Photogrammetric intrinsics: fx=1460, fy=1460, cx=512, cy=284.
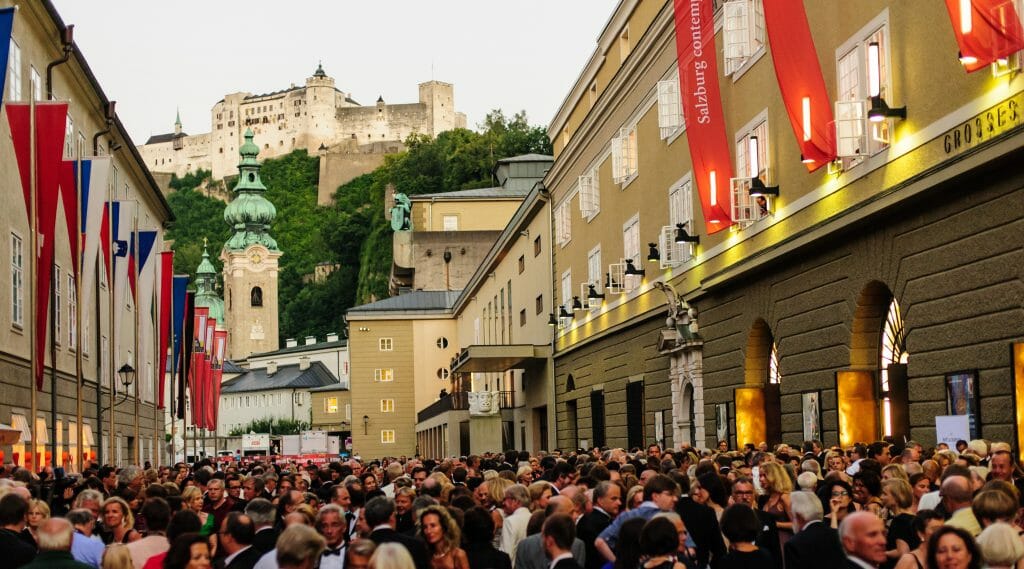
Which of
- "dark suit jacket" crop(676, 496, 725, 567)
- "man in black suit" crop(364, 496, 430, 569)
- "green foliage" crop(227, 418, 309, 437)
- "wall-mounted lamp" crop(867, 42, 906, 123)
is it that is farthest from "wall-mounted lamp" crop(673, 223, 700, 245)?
"green foliage" crop(227, 418, 309, 437)

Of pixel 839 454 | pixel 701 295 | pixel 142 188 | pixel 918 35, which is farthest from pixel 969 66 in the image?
pixel 142 188

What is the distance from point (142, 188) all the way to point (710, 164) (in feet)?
108

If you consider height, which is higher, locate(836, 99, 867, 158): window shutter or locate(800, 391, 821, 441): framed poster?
locate(836, 99, 867, 158): window shutter

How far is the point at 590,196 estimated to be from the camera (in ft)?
135

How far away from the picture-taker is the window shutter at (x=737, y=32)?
25.5 m

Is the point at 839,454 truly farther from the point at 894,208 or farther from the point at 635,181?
the point at 635,181

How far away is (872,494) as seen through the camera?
10.6 m

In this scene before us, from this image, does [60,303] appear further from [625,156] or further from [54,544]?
[54,544]

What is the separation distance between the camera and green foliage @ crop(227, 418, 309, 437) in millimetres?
135875

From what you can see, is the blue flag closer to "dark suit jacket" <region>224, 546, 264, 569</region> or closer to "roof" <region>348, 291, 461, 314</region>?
"dark suit jacket" <region>224, 546, 264, 569</region>

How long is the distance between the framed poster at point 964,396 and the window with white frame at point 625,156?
1863 centimetres

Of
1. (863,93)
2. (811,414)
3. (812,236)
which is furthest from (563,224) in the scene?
(863,93)

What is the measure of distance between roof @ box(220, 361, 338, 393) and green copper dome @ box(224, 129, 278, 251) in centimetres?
1559

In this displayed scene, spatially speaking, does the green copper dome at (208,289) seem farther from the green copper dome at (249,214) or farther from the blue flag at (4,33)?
the blue flag at (4,33)
